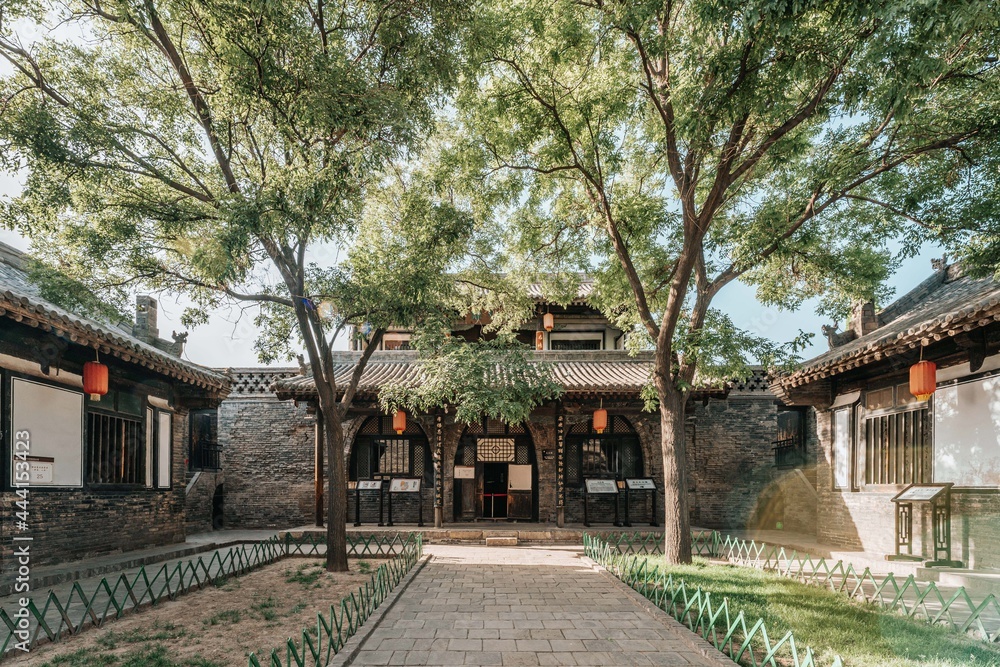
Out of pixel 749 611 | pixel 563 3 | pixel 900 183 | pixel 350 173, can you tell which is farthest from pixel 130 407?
pixel 900 183

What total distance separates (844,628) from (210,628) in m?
5.85

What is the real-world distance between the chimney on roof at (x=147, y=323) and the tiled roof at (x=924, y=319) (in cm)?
1401

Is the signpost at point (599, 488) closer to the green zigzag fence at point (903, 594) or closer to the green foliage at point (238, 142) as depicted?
the green zigzag fence at point (903, 594)

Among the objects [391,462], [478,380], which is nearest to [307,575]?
[478,380]

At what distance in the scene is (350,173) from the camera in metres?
7.67

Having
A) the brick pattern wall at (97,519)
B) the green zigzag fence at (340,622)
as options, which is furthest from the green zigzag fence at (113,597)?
the green zigzag fence at (340,622)

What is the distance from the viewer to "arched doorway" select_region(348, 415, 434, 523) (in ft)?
54.6

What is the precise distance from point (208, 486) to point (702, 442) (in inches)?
501

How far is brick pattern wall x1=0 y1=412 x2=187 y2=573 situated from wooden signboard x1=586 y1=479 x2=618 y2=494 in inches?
343

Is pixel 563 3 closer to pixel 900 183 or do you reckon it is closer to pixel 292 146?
pixel 292 146

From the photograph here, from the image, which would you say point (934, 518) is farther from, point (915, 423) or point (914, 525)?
point (915, 423)

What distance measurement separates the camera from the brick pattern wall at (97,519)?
8789mm

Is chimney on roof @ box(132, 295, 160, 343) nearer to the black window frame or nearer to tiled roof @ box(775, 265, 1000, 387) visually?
the black window frame

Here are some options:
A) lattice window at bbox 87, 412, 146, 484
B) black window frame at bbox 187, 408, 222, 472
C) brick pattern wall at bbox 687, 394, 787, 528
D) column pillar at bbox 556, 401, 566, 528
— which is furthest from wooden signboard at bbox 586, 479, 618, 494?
black window frame at bbox 187, 408, 222, 472
